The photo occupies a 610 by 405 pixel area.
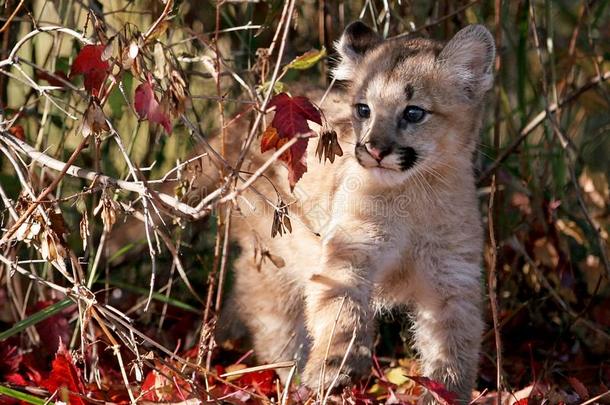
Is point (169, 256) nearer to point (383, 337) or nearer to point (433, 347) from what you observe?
point (383, 337)

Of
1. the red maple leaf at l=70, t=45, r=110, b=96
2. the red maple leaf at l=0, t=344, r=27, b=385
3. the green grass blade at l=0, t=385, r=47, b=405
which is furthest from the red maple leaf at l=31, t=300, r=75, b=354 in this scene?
the red maple leaf at l=70, t=45, r=110, b=96

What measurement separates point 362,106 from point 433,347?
3.89ft

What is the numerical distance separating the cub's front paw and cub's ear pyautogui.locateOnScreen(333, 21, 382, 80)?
4.48ft

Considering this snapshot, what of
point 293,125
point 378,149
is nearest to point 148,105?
point 293,125

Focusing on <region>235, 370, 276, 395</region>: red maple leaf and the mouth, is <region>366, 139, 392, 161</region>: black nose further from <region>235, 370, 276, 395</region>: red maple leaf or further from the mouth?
<region>235, 370, 276, 395</region>: red maple leaf

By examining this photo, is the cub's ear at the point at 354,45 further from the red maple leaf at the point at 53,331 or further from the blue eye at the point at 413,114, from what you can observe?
the red maple leaf at the point at 53,331

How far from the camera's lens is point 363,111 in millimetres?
4352

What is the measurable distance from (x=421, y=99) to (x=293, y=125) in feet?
3.66

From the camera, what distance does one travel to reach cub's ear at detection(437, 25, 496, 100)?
434cm

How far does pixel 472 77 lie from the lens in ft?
14.6

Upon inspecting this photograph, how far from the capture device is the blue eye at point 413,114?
423 cm

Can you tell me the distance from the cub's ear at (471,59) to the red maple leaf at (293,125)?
121 cm

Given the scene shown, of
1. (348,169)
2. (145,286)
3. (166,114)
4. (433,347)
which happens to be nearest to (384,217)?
(348,169)

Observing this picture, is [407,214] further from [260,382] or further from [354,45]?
[260,382]
